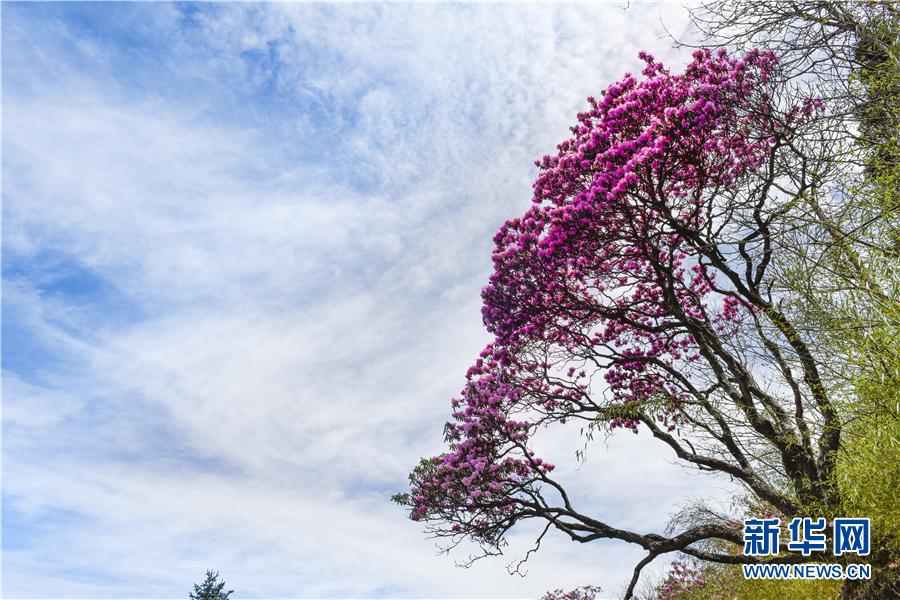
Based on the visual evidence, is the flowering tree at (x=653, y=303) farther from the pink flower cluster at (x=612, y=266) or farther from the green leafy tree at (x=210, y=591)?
the green leafy tree at (x=210, y=591)

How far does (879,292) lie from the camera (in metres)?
5.02

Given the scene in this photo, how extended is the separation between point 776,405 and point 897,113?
4.37 meters

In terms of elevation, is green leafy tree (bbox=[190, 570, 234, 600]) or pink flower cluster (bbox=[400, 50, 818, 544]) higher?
pink flower cluster (bbox=[400, 50, 818, 544])

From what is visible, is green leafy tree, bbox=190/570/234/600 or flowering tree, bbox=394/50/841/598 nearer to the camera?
flowering tree, bbox=394/50/841/598

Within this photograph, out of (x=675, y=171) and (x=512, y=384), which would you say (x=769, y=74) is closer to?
(x=675, y=171)

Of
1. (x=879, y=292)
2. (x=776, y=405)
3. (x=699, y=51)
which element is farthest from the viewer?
(x=776, y=405)

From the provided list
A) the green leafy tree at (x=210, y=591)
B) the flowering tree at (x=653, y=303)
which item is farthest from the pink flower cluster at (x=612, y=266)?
the green leafy tree at (x=210, y=591)

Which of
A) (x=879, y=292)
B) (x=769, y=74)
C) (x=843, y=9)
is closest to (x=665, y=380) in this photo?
(x=879, y=292)

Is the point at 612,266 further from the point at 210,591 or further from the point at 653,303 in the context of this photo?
the point at 210,591

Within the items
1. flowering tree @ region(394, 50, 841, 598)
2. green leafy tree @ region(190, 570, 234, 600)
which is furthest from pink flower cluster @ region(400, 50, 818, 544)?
green leafy tree @ region(190, 570, 234, 600)

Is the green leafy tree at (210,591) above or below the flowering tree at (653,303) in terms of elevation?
below

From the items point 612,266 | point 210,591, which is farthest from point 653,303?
point 210,591

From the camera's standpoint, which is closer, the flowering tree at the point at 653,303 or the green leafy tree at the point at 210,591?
the flowering tree at the point at 653,303

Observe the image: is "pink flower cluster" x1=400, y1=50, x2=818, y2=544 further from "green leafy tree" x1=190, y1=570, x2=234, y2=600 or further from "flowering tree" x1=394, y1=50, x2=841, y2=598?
"green leafy tree" x1=190, y1=570, x2=234, y2=600
